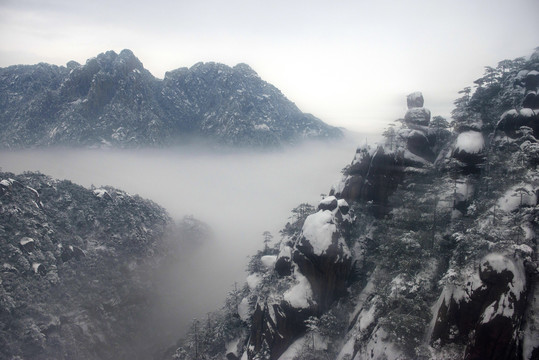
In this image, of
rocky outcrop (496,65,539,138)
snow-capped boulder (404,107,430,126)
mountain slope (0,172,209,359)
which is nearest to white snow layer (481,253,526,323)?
rocky outcrop (496,65,539,138)

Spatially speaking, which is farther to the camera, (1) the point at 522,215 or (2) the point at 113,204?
(2) the point at 113,204

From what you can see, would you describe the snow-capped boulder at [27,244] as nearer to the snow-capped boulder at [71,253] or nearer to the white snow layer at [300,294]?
the snow-capped boulder at [71,253]

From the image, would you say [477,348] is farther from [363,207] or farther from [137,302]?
[137,302]

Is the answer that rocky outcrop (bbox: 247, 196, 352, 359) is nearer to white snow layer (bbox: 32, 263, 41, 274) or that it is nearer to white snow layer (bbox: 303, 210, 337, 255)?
white snow layer (bbox: 303, 210, 337, 255)

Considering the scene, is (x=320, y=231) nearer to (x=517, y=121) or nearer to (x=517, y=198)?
(x=517, y=198)

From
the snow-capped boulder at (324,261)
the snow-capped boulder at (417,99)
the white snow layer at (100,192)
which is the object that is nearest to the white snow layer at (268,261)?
the snow-capped boulder at (324,261)

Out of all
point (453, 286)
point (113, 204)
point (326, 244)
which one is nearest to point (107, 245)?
point (113, 204)
